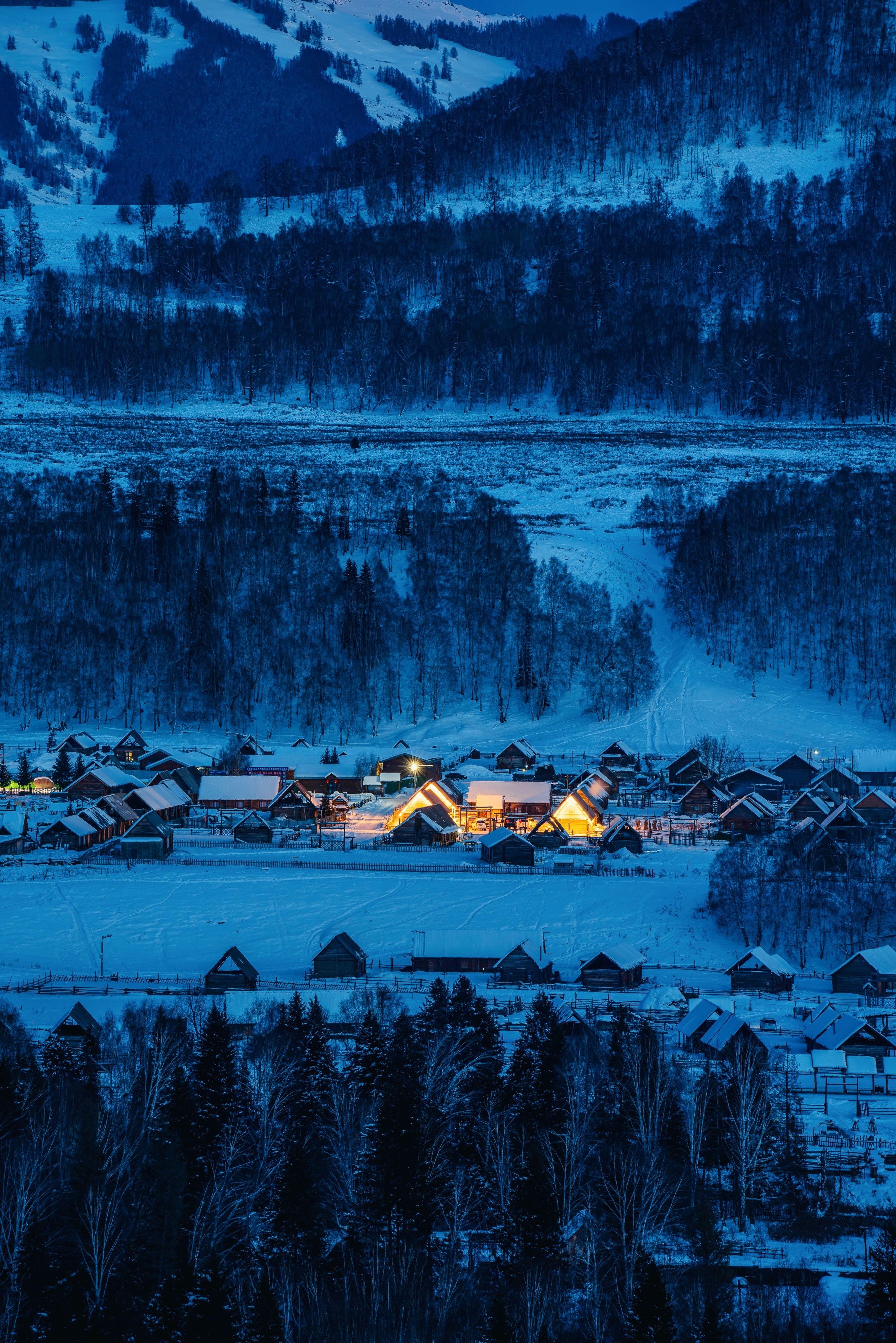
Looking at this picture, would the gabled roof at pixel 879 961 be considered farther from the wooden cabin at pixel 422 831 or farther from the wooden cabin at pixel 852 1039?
the wooden cabin at pixel 422 831

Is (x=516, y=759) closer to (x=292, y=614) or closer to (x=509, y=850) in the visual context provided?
(x=509, y=850)

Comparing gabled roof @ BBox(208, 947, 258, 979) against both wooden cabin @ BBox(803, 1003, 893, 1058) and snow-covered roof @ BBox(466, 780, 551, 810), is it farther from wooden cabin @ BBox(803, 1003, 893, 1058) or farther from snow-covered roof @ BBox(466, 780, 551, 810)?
snow-covered roof @ BBox(466, 780, 551, 810)

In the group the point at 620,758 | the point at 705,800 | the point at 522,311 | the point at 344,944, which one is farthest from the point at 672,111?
the point at 344,944

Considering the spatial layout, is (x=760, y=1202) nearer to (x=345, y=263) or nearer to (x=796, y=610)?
(x=796, y=610)

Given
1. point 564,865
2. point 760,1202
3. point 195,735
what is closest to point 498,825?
point 564,865

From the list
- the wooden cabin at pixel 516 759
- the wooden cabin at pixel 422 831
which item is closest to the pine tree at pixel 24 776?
the wooden cabin at pixel 422 831

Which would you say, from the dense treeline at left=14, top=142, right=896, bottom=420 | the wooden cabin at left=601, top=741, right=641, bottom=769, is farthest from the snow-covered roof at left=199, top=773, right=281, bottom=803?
the dense treeline at left=14, top=142, right=896, bottom=420
